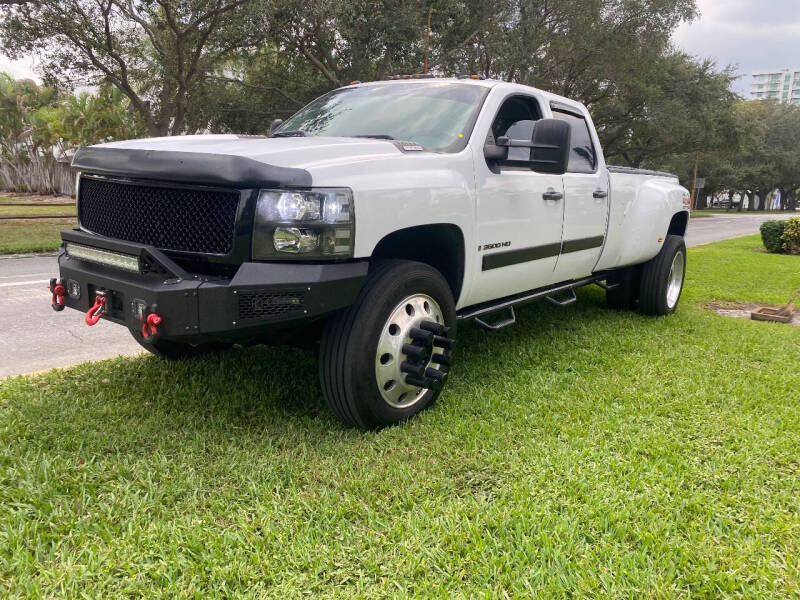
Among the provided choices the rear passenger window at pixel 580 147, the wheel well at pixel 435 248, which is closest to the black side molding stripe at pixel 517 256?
the wheel well at pixel 435 248

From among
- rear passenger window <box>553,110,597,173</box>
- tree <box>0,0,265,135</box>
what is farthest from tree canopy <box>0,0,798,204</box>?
rear passenger window <box>553,110,597,173</box>

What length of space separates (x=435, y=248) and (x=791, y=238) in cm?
1608

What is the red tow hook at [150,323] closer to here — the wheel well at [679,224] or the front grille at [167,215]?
the front grille at [167,215]

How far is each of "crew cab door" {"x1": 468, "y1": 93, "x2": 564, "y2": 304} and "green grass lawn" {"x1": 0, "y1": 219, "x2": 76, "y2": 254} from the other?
339 inches

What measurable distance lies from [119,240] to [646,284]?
478 centimetres

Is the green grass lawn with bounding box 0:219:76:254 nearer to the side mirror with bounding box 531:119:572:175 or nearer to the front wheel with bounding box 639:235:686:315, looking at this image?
the front wheel with bounding box 639:235:686:315

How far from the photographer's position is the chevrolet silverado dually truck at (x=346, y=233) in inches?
105

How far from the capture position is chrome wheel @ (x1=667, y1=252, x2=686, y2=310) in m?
6.27

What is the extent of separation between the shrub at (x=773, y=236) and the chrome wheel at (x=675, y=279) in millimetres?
12135

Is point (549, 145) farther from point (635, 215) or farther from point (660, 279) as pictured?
point (660, 279)

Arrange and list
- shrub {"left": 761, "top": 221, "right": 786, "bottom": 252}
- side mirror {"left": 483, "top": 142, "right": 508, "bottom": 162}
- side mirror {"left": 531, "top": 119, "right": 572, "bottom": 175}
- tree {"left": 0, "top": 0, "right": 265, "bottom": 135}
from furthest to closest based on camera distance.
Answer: shrub {"left": 761, "top": 221, "right": 786, "bottom": 252}
tree {"left": 0, "top": 0, "right": 265, "bottom": 135}
side mirror {"left": 483, "top": 142, "right": 508, "bottom": 162}
side mirror {"left": 531, "top": 119, "right": 572, "bottom": 175}

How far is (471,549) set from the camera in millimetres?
2268

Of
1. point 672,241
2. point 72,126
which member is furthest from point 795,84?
point 672,241

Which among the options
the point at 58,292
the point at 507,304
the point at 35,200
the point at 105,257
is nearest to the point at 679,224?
the point at 507,304
